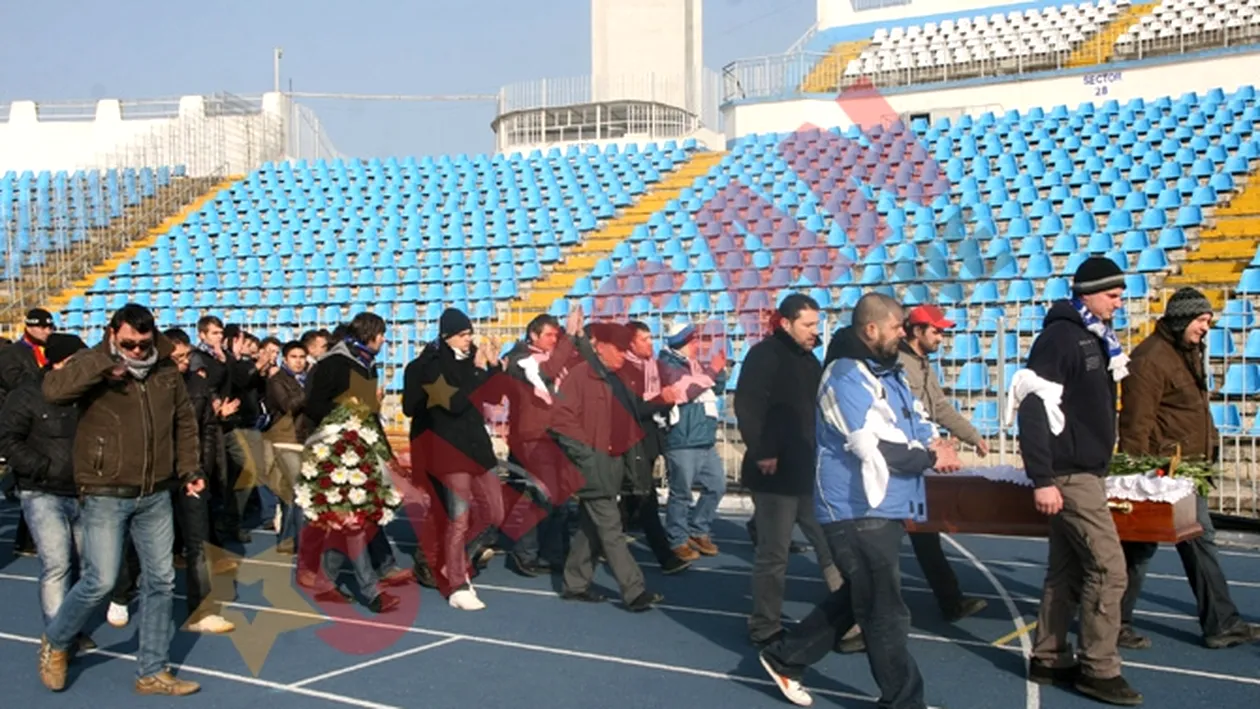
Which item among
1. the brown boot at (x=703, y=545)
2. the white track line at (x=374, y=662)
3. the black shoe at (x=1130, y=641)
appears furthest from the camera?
the brown boot at (x=703, y=545)

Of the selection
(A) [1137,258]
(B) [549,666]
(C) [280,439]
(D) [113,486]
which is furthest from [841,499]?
(A) [1137,258]

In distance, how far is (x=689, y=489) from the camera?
9.27 meters

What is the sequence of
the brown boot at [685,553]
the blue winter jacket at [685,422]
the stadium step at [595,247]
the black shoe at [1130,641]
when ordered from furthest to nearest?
the stadium step at [595,247], the brown boot at [685,553], the blue winter jacket at [685,422], the black shoe at [1130,641]

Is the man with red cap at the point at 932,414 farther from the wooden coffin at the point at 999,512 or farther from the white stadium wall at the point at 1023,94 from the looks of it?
the white stadium wall at the point at 1023,94

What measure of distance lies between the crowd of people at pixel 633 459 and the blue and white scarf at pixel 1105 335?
0.04ft

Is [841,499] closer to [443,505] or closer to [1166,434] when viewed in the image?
[1166,434]

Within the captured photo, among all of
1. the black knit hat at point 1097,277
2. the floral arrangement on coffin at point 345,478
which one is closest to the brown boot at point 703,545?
the floral arrangement on coffin at point 345,478

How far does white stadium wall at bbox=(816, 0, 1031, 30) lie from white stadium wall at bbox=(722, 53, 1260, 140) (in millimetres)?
6852

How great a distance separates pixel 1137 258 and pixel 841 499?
451 inches

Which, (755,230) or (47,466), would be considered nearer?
(47,466)

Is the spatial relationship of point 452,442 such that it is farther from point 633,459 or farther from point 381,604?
point 633,459

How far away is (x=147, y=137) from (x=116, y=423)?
27.1 meters

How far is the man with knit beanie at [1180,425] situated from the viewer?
20.7 ft

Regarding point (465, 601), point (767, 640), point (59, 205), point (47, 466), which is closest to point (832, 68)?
point (59, 205)
